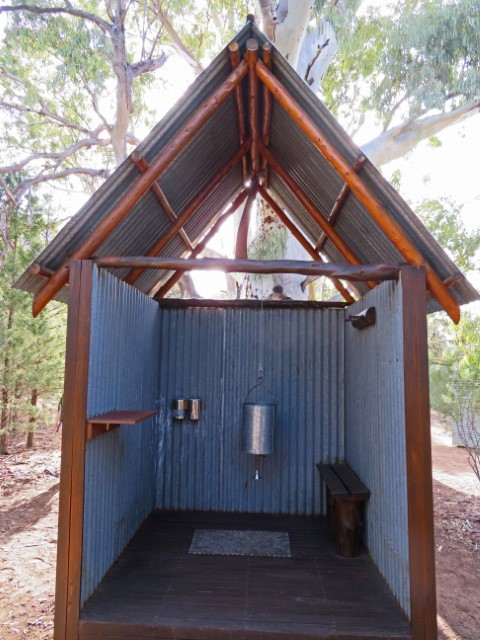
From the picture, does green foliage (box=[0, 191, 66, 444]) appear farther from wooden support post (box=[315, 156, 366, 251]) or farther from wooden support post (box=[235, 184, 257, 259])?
wooden support post (box=[315, 156, 366, 251])

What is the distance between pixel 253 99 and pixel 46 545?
6082mm

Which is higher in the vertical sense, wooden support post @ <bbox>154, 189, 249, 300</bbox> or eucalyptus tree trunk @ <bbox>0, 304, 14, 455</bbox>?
wooden support post @ <bbox>154, 189, 249, 300</bbox>

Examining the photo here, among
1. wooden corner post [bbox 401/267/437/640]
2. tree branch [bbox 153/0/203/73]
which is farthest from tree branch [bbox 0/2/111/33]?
wooden corner post [bbox 401/267/437/640]

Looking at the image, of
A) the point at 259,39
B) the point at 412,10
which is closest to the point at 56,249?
the point at 259,39

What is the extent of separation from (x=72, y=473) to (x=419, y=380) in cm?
280

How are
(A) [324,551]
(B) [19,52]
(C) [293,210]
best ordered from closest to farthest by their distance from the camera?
(A) [324,551] → (C) [293,210] → (B) [19,52]

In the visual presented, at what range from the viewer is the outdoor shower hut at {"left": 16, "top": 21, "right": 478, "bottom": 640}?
3529 mm

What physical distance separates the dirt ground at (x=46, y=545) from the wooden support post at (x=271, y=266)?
342 cm

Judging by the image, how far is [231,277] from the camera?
11.0 metres

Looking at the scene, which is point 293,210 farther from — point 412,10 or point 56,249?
point 412,10

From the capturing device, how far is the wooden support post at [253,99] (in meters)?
3.80

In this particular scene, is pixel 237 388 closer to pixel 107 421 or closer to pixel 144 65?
pixel 107 421

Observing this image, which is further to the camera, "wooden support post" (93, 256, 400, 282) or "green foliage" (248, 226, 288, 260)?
"green foliage" (248, 226, 288, 260)

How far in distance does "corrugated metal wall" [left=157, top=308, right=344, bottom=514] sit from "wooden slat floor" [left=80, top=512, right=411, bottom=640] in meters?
0.94
